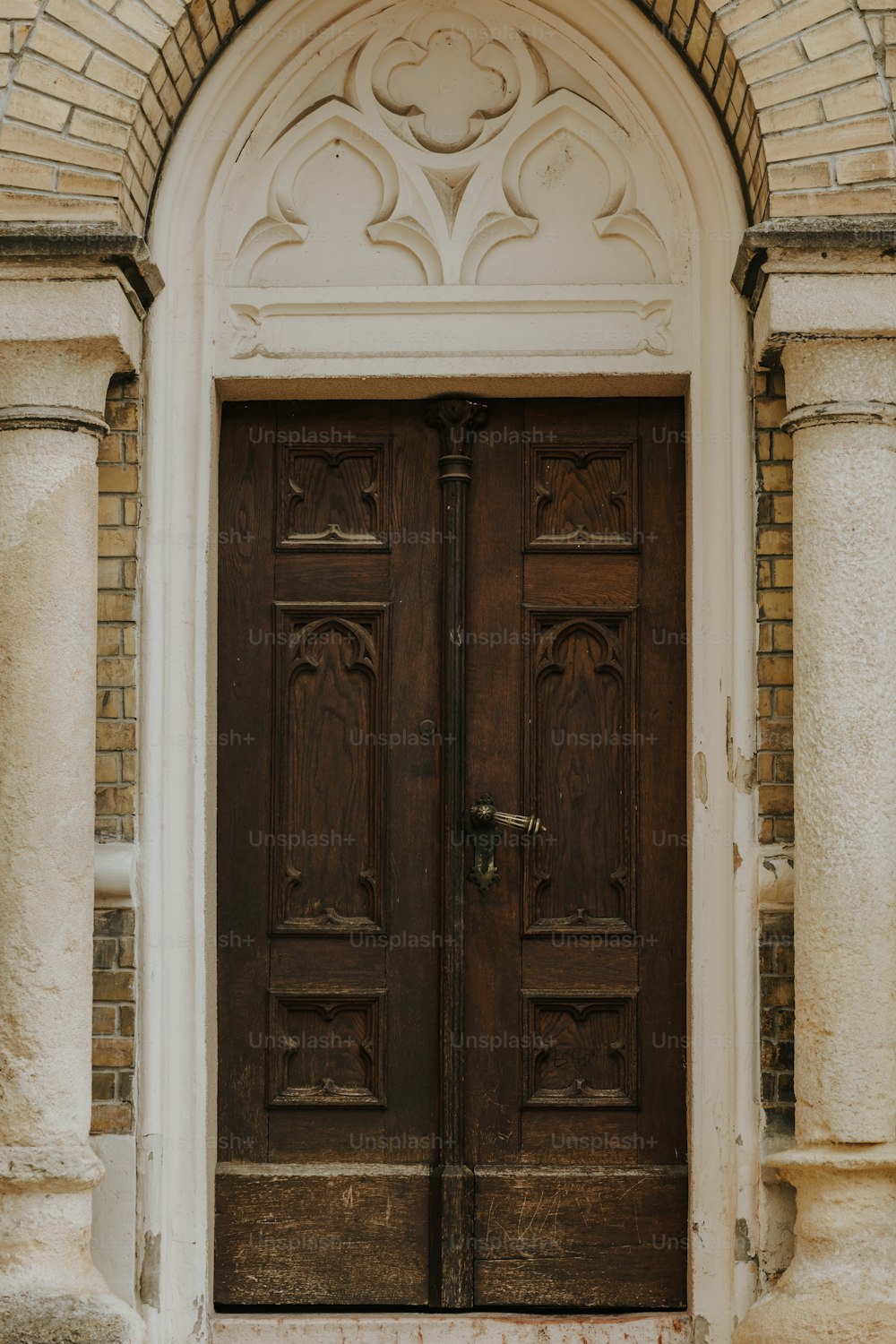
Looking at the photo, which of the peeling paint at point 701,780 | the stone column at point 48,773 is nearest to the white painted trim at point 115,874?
the stone column at point 48,773

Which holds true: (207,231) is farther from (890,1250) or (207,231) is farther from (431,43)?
(890,1250)

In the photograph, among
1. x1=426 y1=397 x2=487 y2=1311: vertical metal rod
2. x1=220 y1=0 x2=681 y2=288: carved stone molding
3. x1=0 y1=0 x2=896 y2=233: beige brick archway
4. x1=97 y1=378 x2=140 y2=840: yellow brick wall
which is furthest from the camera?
x1=220 y1=0 x2=681 y2=288: carved stone molding

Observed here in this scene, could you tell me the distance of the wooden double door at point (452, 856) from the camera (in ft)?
13.6

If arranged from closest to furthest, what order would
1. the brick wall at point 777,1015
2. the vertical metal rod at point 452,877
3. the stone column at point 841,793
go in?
the stone column at point 841,793
the brick wall at point 777,1015
the vertical metal rod at point 452,877

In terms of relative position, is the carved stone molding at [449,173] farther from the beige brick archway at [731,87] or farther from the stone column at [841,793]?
the stone column at [841,793]

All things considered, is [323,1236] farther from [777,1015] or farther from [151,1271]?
[777,1015]

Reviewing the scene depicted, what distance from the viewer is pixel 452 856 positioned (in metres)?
4.20

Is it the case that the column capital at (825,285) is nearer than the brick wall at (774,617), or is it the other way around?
the column capital at (825,285)

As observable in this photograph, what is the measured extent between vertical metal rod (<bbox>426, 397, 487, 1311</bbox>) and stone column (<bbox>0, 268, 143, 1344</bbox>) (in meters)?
0.86

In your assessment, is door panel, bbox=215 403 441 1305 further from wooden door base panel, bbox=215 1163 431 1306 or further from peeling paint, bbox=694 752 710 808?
peeling paint, bbox=694 752 710 808

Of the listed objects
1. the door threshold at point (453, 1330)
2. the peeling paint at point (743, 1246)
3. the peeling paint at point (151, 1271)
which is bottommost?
the door threshold at point (453, 1330)

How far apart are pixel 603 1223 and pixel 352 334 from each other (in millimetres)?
2496

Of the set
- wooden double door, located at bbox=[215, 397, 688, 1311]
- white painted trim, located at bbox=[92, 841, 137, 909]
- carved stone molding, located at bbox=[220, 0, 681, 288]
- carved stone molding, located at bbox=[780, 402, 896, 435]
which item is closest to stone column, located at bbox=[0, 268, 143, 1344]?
white painted trim, located at bbox=[92, 841, 137, 909]

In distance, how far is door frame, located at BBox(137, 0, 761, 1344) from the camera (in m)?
3.93
